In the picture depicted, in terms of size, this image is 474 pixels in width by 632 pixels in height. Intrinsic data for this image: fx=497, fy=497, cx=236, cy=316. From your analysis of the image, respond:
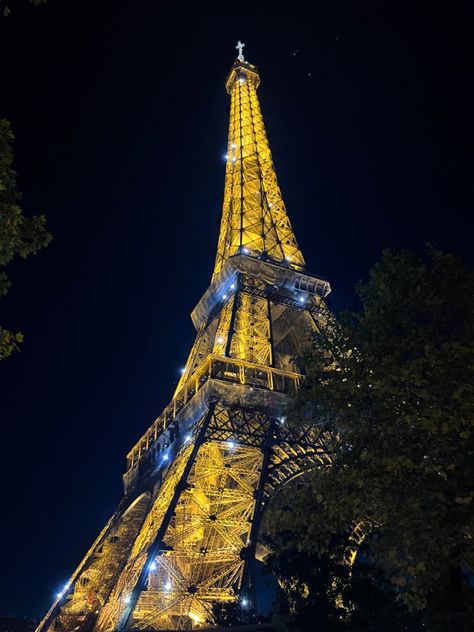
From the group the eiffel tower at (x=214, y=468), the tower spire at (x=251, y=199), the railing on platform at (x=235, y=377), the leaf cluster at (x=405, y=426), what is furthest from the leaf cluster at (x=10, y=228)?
the tower spire at (x=251, y=199)

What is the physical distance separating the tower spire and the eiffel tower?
42 cm

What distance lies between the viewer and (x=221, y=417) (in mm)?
21266

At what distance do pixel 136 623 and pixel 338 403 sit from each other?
32.5 feet

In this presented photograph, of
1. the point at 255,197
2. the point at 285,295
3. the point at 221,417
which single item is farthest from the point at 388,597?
the point at 255,197

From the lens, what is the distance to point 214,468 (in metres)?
18.8

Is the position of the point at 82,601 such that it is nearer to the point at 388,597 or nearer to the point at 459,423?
the point at 388,597

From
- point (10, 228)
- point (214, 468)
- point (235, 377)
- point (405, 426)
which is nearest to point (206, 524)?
point (214, 468)

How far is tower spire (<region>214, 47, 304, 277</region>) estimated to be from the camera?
36.3 metres

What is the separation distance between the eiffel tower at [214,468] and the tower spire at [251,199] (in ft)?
1.36

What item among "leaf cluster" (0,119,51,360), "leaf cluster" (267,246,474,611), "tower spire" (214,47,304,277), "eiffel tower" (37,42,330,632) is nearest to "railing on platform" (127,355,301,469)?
"eiffel tower" (37,42,330,632)

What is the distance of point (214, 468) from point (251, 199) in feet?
87.6

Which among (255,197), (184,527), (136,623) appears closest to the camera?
(136,623)

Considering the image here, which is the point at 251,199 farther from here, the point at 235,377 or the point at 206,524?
the point at 206,524

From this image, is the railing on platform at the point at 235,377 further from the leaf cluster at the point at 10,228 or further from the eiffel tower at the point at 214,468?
the leaf cluster at the point at 10,228
